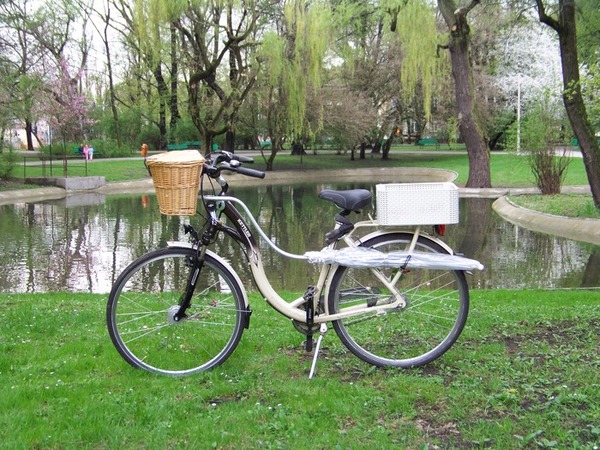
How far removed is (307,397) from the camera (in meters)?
3.27

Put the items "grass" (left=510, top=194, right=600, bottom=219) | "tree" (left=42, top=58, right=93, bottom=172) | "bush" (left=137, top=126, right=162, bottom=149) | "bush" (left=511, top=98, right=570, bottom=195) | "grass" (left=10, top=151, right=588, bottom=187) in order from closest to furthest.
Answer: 1. "grass" (left=510, top=194, right=600, bottom=219)
2. "bush" (left=511, top=98, right=570, bottom=195)
3. "grass" (left=10, top=151, right=588, bottom=187)
4. "tree" (left=42, top=58, right=93, bottom=172)
5. "bush" (left=137, top=126, right=162, bottom=149)

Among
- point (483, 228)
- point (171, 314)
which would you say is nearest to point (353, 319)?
point (171, 314)

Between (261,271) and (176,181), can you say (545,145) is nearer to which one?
(261,271)

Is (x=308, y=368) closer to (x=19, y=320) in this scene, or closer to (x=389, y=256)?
(x=389, y=256)

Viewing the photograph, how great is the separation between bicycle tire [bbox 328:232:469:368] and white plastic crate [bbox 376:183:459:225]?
0.21m

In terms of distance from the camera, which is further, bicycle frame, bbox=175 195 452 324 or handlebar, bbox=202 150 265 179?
bicycle frame, bbox=175 195 452 324

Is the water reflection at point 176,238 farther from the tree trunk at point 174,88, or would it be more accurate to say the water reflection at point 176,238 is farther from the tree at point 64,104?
the tree trunk at point 174,88

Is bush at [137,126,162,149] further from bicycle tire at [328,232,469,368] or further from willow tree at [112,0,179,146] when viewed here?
bicycle tire at [328,232,469,368]

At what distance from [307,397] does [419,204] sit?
1.27 metres

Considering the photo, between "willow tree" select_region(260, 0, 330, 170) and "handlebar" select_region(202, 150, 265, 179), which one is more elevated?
"willow tree" select_region(260, 0, 330, 170)

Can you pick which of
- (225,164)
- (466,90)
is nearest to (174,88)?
(466,90)

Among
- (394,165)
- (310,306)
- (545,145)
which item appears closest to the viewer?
(310,306)

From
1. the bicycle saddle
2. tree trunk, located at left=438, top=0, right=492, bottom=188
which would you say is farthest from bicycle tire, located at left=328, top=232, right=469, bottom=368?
tree trunk, located at left=438, top=0, right=492, bottom=188

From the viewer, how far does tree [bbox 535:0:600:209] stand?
12109 millimetres
